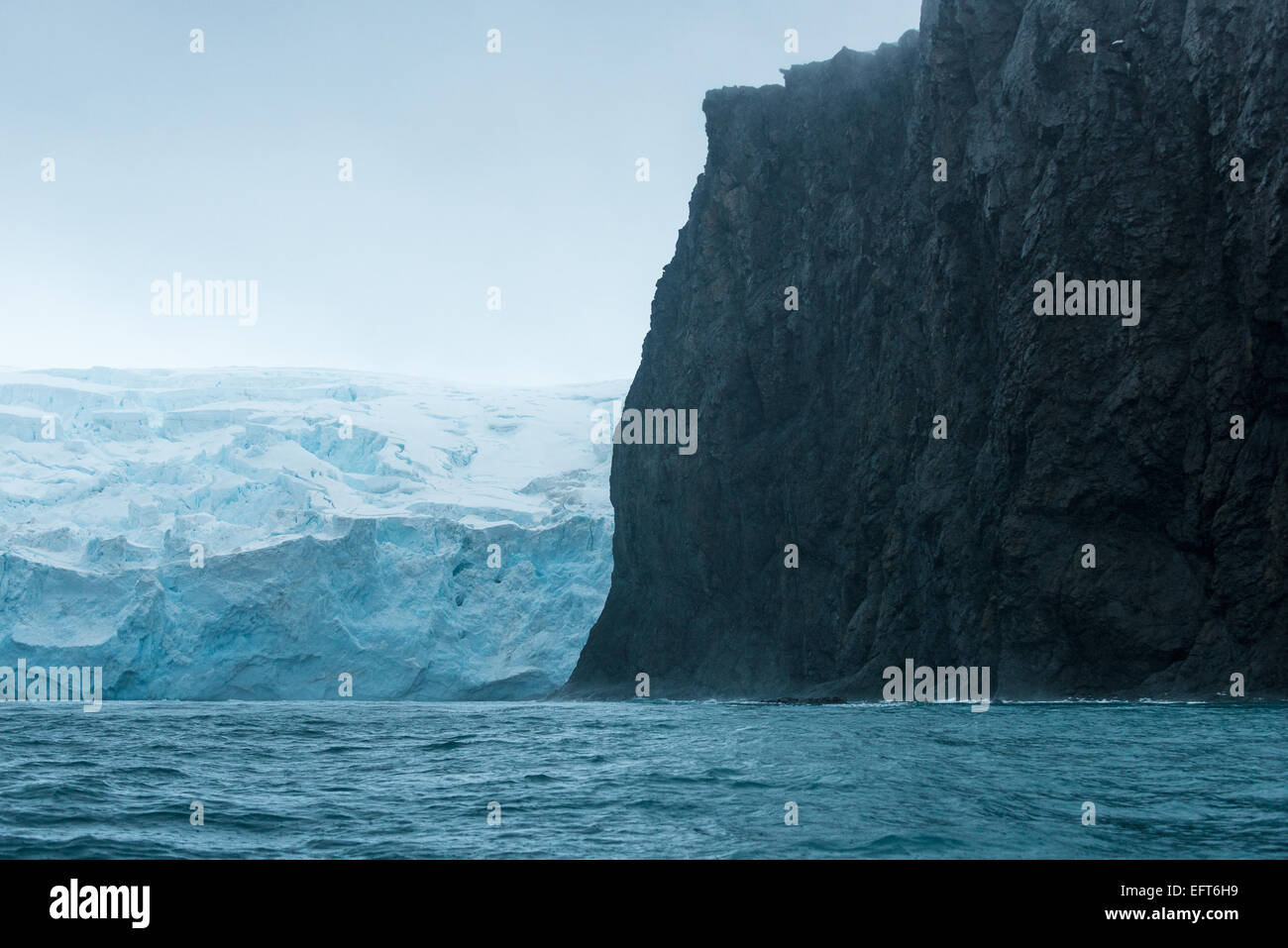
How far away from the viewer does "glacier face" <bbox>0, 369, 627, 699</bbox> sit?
300 feet

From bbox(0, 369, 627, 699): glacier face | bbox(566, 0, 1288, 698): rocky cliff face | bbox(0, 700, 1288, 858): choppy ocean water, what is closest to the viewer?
bbox(0, 700, 1288, 858): choppy ocean water

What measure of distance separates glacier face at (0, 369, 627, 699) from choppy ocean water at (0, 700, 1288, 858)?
5792 centimetres

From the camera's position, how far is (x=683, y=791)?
2006cm

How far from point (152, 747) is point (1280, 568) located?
36.4 m

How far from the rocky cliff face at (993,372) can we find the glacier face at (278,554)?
18757mm

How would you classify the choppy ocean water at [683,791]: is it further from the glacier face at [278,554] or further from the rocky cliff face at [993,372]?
the glacier face at [278,554]

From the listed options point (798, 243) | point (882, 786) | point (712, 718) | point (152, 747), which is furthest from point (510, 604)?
point (882, 786)

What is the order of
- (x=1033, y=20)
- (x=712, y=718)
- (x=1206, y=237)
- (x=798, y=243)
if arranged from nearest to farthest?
(x=712, y=718), (x=1206, y=237), (x=1033, y=20), (x=798, y=243)

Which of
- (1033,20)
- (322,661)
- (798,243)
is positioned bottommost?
(322,661)

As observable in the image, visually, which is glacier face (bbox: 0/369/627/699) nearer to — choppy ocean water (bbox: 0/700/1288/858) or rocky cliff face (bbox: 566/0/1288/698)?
rocky cliff face (bbox: 566/0/1288/698)

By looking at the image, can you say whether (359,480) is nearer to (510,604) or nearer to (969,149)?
(510,604)

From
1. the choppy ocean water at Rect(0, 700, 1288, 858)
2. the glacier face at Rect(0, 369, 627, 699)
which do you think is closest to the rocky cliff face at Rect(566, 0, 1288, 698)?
the choppy ocean water at Rect(0, 700, 1288, 858)
